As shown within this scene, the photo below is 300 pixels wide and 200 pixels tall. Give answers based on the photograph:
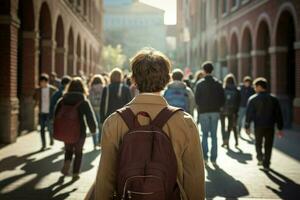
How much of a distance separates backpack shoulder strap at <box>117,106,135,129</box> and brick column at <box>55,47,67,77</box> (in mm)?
18166

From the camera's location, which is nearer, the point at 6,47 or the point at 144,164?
the point at 144,164

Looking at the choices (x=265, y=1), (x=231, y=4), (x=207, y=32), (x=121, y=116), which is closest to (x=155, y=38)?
(x=207, y=32)

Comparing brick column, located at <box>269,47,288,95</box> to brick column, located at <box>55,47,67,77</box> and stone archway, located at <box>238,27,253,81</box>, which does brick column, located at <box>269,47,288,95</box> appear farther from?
brick column, located at <box>55,47,67,77</box>

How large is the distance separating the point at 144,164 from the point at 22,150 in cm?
888

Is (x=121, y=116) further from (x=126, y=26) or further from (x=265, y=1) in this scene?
(x=126, y=26)

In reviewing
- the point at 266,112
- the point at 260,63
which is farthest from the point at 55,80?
the point at 260,63

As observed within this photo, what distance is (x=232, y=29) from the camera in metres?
27.8

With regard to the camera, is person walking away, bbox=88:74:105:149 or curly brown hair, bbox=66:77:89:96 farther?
person walking away, bbox=88:74:105:149

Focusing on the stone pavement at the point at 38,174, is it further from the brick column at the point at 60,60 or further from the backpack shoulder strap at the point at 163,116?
the brick column at the point at 60,60

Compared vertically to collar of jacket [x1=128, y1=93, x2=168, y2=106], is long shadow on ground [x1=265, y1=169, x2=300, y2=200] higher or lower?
lower

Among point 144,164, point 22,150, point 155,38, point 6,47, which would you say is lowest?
point 22,150

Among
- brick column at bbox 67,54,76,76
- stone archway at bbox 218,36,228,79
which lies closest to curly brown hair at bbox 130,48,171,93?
brick column at bbox 67,54,76,76

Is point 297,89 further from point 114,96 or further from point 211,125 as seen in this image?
point 114,96

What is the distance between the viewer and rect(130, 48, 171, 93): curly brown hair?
277 cm
